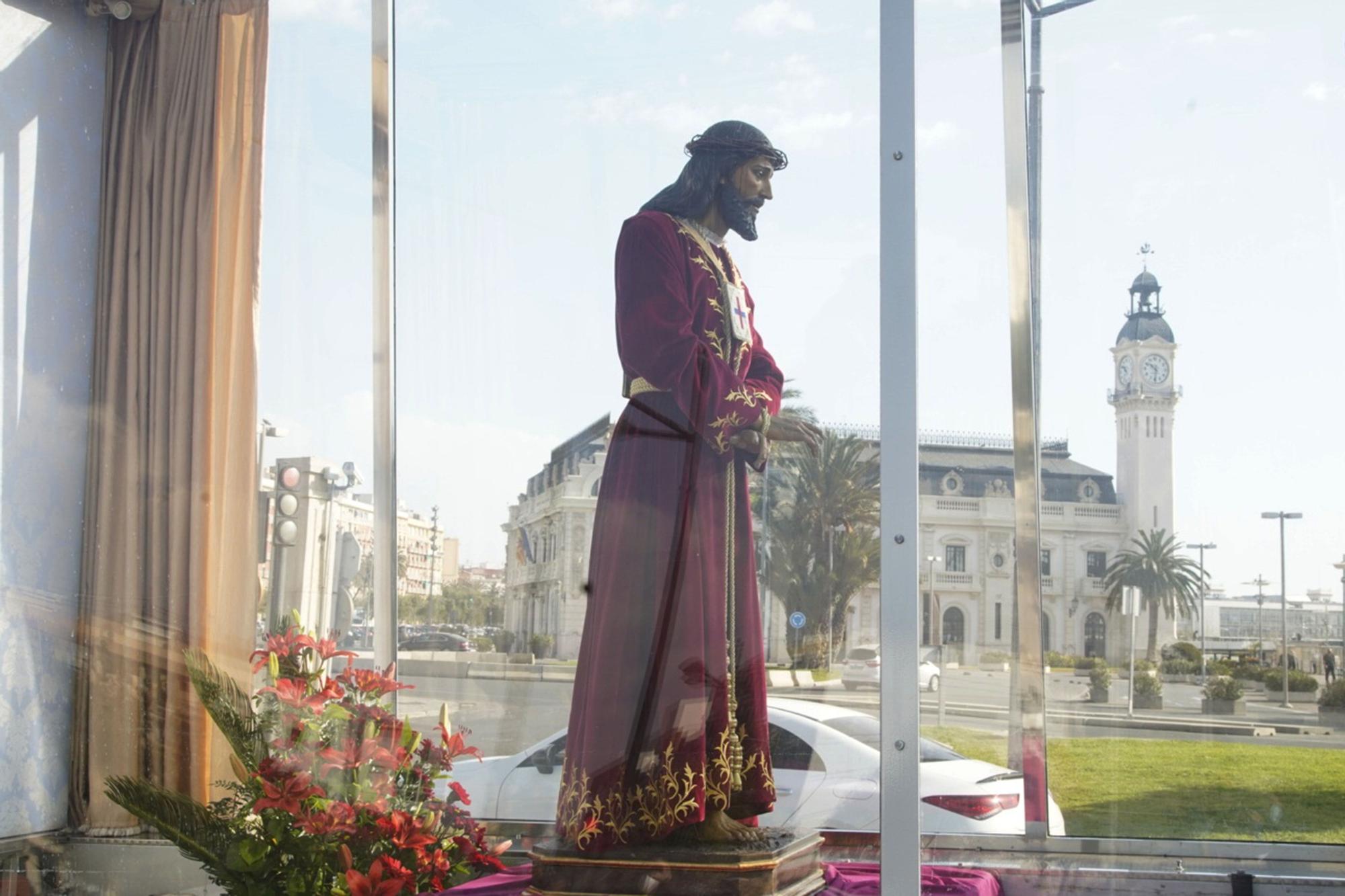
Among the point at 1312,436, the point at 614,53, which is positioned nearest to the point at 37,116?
the point at 614,53

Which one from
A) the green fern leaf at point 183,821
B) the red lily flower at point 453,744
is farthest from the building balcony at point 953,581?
the green fern leaf at point 183,821

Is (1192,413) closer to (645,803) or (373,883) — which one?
(645,803)

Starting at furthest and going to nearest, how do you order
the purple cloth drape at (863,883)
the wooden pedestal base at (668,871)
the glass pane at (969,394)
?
the glass pane at (969,394)
the purple cloth drape at (863,883)
the wooden pedestal base at (668,871)

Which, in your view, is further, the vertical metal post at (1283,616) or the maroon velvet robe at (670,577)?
the vertical metal post at (1283,616)

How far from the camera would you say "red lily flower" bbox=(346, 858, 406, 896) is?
2.75m

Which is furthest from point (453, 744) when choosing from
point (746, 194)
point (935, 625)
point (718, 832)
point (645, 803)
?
point (746, 194)

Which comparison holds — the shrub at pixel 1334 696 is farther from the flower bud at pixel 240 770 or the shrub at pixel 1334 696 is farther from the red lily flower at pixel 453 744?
the flower bud at pixel 240 770

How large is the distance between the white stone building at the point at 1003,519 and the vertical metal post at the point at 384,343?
Answer: 1.31ft

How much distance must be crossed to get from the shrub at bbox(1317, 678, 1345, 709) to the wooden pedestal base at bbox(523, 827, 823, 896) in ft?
4.26

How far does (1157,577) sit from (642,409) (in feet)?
4.24

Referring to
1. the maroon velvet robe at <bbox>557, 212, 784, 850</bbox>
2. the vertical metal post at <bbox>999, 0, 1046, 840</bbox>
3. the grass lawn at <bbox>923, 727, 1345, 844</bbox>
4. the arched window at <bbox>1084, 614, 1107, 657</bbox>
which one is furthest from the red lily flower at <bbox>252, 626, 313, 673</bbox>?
the arched window at <bbox>1084, 614, 1107, 657</bbox>

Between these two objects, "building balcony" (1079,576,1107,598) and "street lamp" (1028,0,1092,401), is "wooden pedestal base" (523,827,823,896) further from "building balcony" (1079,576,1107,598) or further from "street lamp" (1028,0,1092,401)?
"street lamp" (1028,0,1092,401)

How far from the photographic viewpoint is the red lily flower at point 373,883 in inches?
108

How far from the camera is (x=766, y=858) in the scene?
271 cm
